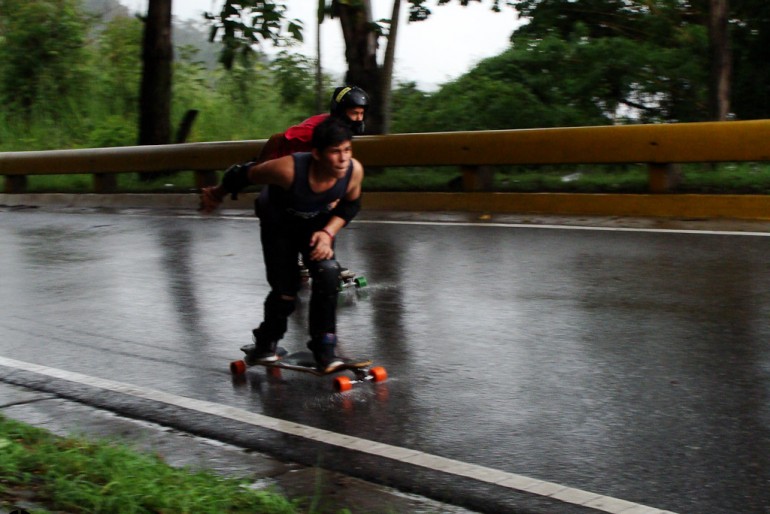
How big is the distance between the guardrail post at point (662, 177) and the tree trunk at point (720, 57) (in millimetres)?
2755

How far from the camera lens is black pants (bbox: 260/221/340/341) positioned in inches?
249

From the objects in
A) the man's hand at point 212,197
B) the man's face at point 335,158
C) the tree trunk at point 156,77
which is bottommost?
the man's hand at point 212,197

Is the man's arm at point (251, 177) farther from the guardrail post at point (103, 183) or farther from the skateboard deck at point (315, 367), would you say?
the guardrail post at point (103, 183)

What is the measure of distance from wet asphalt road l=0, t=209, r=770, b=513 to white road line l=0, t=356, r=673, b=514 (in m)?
0.08

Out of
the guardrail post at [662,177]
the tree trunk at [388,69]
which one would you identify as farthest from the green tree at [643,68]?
the guardrail post at [662,177]

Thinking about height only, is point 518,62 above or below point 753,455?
above

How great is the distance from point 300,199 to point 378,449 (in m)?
1.61

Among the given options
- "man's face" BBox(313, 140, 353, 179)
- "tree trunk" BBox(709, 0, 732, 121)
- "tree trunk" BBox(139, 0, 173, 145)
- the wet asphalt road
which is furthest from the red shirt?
"tree trunk" BBox(139, 0, 173, 145)

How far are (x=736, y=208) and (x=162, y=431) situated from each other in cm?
750

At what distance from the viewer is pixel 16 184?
20078mm

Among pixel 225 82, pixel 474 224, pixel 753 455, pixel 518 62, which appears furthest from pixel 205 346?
pixel 225 82

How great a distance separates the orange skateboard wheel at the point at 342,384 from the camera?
6.25m

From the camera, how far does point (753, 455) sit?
486 cm

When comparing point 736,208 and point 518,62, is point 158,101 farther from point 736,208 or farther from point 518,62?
point 736,208
